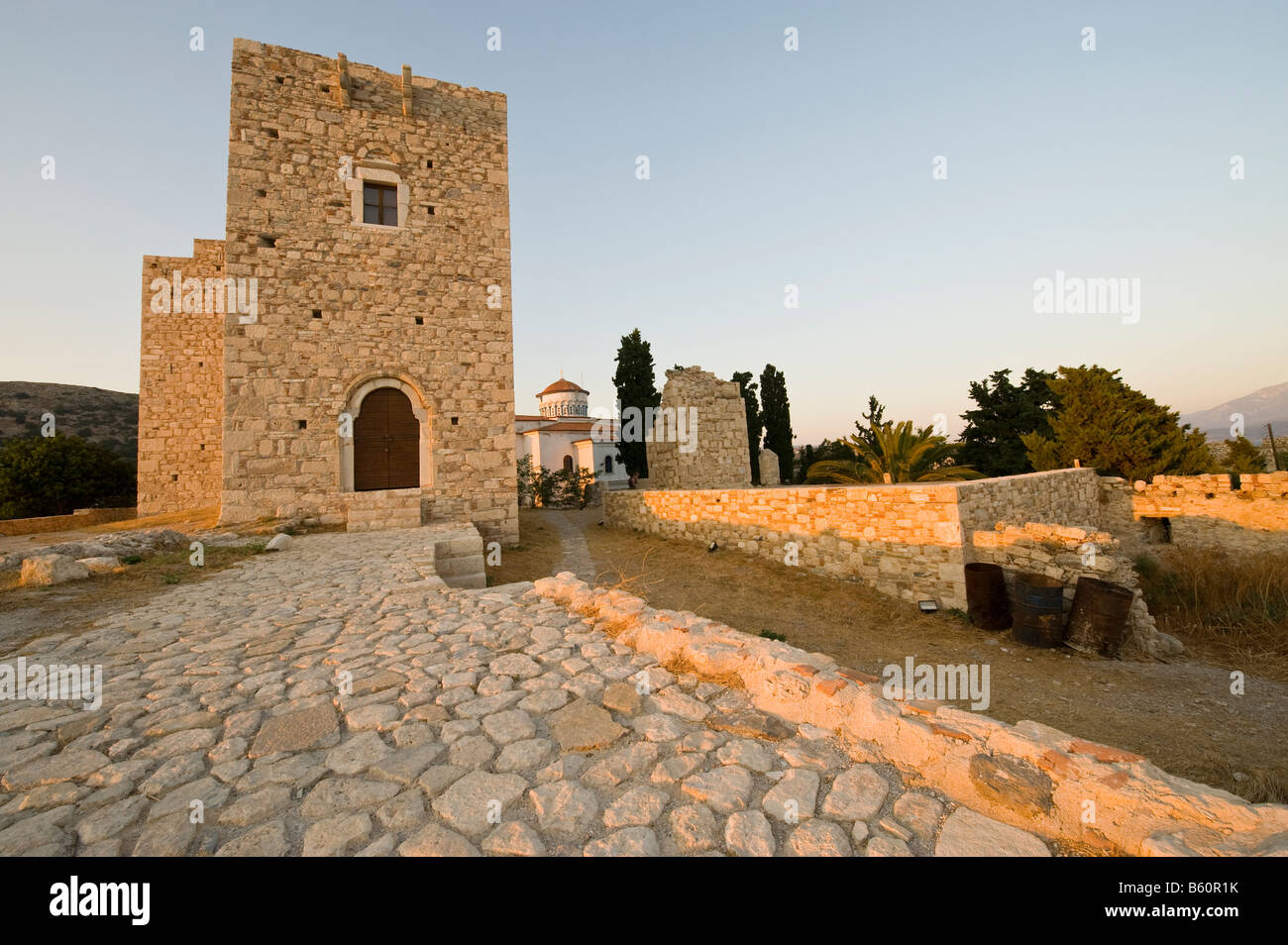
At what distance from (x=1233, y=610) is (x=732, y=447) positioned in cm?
1172

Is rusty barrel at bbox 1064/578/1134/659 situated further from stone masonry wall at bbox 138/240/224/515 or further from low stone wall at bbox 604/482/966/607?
stone masonry wall at bbox 138/240/224/515

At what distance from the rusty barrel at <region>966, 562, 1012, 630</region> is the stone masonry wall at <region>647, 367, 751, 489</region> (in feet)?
33.3

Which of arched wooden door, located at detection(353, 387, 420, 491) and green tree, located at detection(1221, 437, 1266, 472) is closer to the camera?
arched wooden door, located at detection(353, 387, 420, 491)

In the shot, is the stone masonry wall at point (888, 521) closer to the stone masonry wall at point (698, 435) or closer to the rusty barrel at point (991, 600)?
the rusty barrel at point (991, 600)

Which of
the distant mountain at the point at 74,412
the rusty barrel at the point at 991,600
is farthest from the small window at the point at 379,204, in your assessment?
the distant mountain at the point at 74,412

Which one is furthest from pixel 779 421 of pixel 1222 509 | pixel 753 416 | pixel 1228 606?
pixel 1228 606

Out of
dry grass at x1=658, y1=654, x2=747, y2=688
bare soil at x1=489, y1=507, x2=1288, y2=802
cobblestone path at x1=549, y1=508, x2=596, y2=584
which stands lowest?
bare soil at x1=489, y1=507, x2=1288, y2=802

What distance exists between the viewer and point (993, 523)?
25.3ft

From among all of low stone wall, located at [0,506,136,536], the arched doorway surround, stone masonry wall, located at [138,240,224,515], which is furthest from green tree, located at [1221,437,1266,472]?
low stone wall, located at [0,506,136,536]

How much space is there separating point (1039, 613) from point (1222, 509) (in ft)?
30.8

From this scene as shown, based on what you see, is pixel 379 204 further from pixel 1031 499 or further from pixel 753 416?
pixel 753 416

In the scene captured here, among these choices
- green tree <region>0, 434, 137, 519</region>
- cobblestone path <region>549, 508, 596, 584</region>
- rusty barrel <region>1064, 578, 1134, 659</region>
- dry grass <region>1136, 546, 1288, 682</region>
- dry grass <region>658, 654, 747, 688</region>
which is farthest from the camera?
green tree <region>0, 434, 137, 519</region>

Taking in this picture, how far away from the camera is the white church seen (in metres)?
35.7

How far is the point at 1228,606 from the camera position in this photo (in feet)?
22.4
